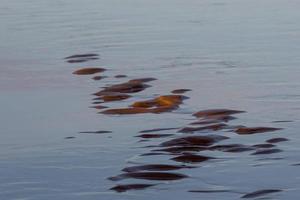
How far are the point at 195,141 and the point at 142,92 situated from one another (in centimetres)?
300

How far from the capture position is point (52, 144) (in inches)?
370

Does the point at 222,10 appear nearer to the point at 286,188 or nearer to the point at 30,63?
the point at 30,63

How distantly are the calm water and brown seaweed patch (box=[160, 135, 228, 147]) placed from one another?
197 mm

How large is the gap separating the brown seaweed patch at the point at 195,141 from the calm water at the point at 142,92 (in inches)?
7.8

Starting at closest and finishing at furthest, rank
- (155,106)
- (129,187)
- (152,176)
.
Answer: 1. (129,187)
2. (152,176)
3. (155,106)

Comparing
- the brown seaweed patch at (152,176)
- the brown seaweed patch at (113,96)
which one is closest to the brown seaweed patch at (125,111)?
the brown seaweed patch at (113,96)

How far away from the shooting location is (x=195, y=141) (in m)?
9.23

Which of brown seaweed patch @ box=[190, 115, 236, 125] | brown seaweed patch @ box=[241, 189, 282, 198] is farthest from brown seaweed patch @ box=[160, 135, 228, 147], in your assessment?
brown seaweed patch @ box=[241, 189, 282, 198]

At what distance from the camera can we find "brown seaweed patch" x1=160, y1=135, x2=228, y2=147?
9.16m

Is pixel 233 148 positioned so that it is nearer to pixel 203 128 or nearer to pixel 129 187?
pixel 203 128

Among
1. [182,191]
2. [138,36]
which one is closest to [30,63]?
[138,36]

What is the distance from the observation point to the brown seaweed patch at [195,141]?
30.0ft

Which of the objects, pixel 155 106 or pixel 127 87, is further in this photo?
pixel 127 87

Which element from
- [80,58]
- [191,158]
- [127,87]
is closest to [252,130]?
[191,158]
